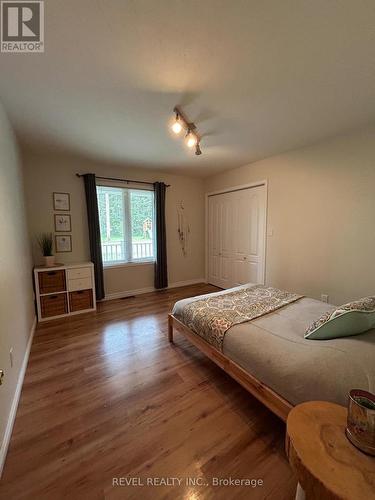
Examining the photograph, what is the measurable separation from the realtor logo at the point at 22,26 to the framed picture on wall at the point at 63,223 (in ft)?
8.05

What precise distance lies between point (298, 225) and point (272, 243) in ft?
1.73

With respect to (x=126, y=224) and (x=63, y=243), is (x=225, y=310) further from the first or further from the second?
(x=63, y=243)

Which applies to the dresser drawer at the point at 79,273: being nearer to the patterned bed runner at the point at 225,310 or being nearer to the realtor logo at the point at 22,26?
the patterned bed runner at the point at 225,310

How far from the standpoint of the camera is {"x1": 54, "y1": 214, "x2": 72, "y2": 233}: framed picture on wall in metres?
3.47

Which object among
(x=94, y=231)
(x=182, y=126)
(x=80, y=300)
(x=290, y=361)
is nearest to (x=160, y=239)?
(x=94, y=231)

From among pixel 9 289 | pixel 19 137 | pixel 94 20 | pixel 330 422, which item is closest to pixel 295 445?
pixel 330 422

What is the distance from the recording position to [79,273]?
3295mm

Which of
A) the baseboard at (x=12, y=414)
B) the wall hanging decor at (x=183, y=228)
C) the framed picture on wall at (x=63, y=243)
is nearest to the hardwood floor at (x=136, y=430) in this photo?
the baseboard at (x=12, y=414)

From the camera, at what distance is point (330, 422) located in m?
0.85

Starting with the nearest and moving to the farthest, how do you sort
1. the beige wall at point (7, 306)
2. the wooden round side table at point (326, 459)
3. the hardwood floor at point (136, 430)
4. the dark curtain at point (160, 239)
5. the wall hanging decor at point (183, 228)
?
the wooden round side table at point (326, 459)
the hardwood floor at point (136, 430)
the beige wall at point (7, 306)
the dark curtain at point (160, 239)
the wall hanging decor at point (183, 228)

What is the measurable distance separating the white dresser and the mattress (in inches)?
101

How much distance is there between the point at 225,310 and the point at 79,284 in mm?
2440

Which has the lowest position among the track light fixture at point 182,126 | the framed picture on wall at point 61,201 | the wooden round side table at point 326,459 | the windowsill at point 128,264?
the wooden round side table at point 326,459

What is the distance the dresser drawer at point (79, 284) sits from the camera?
3.23m
